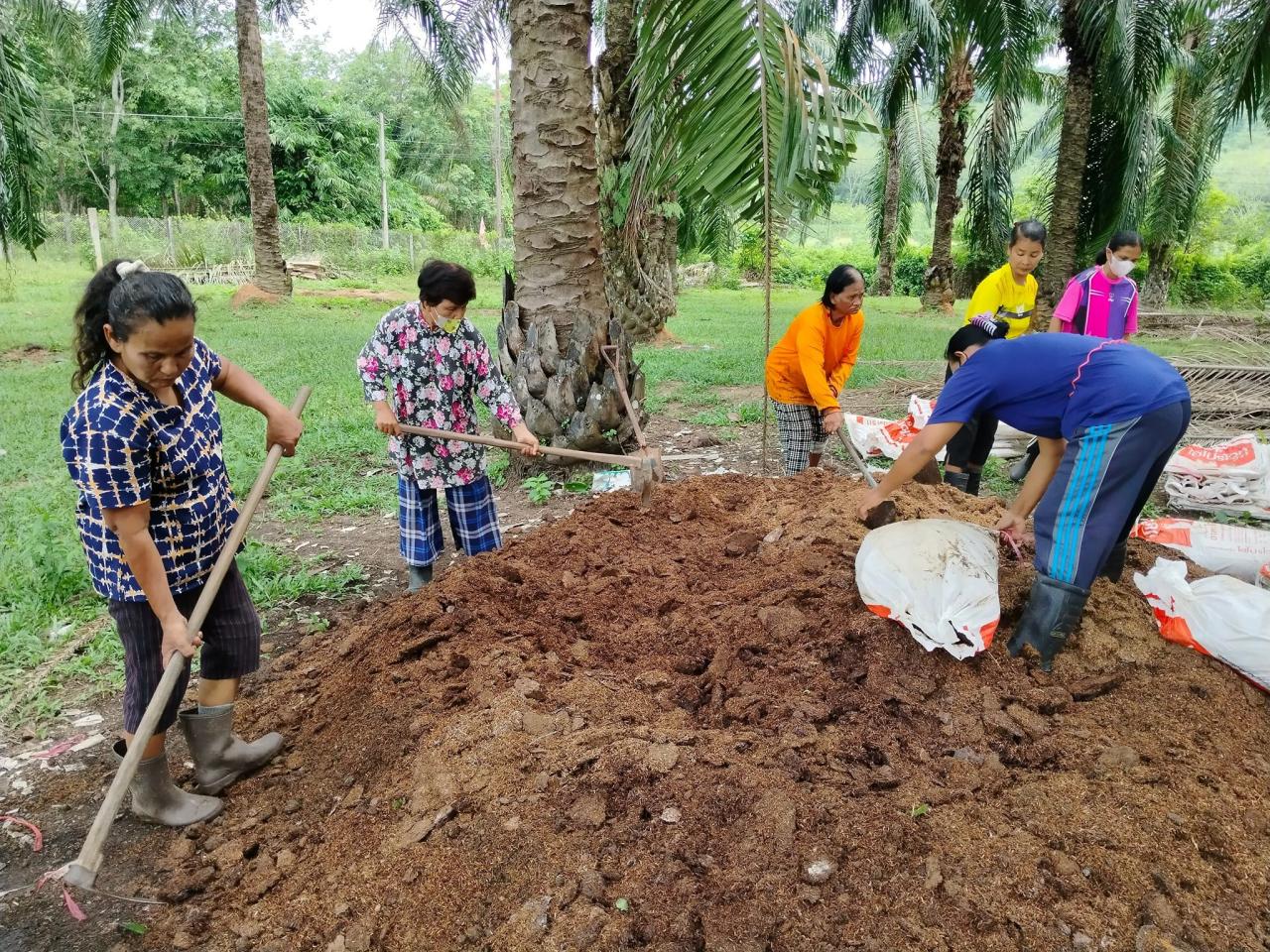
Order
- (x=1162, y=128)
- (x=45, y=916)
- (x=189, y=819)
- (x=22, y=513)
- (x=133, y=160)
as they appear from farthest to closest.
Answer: (x=133, y=160) → (x=1162, y=128) → (x=22, y=513) → (x=189, y=819) → (x=45, y=916)

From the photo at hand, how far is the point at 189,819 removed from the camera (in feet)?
7.74

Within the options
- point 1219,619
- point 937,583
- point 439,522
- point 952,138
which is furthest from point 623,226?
point 952,138

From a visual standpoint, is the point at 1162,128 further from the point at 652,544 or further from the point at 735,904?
the point at 735,904

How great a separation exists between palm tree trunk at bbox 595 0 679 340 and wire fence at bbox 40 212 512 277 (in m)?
10.1

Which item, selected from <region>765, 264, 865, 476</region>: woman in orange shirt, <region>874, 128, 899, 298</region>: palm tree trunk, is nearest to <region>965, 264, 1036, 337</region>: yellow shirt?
<region>765, 264, 865, 476</region>: woman in orange shirt

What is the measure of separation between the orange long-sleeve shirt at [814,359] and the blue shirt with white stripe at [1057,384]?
1.70m

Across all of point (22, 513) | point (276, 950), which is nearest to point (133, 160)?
point (22, 513)

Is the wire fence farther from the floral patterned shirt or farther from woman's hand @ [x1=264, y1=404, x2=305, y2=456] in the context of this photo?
woman's hand @ [x1=264, y1=404, x2=305, y2=456]

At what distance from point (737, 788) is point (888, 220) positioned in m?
21.9

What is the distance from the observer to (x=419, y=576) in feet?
12.2

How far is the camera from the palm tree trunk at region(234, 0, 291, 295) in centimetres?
1338

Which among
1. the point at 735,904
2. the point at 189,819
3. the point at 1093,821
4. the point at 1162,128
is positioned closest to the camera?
the point at 735,904

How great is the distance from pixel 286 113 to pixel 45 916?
92.4 feet

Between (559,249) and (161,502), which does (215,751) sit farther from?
(559,249)
